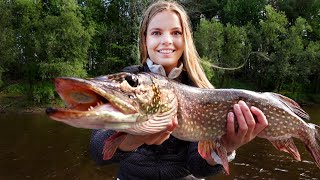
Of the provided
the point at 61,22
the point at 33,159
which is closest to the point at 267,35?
the point at 61,22

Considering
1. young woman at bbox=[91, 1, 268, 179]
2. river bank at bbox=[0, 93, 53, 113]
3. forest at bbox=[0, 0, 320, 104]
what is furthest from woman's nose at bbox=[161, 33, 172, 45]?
forest at bbox=[0, 0, 320, 104]

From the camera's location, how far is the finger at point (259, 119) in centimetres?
276

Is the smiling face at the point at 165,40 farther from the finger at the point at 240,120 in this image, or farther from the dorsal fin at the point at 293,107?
the dorsal fin at the point at 293,107

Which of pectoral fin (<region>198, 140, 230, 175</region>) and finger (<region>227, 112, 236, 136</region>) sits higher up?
finger (<region>227, 112, 236, 136</region>)

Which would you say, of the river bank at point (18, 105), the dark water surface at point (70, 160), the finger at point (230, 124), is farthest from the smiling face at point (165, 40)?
the river bank at point (18, 105)

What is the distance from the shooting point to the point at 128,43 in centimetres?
3841

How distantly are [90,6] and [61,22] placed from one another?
13044mm

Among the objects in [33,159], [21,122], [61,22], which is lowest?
[21,122]

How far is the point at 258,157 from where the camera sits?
12453 mm

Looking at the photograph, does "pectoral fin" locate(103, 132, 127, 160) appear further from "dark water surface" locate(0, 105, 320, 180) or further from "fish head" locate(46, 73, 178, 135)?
"dark water surface" locate(0, 105, 320, 180)

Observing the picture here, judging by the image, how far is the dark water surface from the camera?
1010 cm

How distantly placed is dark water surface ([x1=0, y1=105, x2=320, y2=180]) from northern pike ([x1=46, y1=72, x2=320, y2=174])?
7406 mm

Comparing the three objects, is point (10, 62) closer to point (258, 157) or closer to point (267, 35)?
point (258, 157)

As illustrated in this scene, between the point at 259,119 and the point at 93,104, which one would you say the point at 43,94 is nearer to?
the point at 259,119
